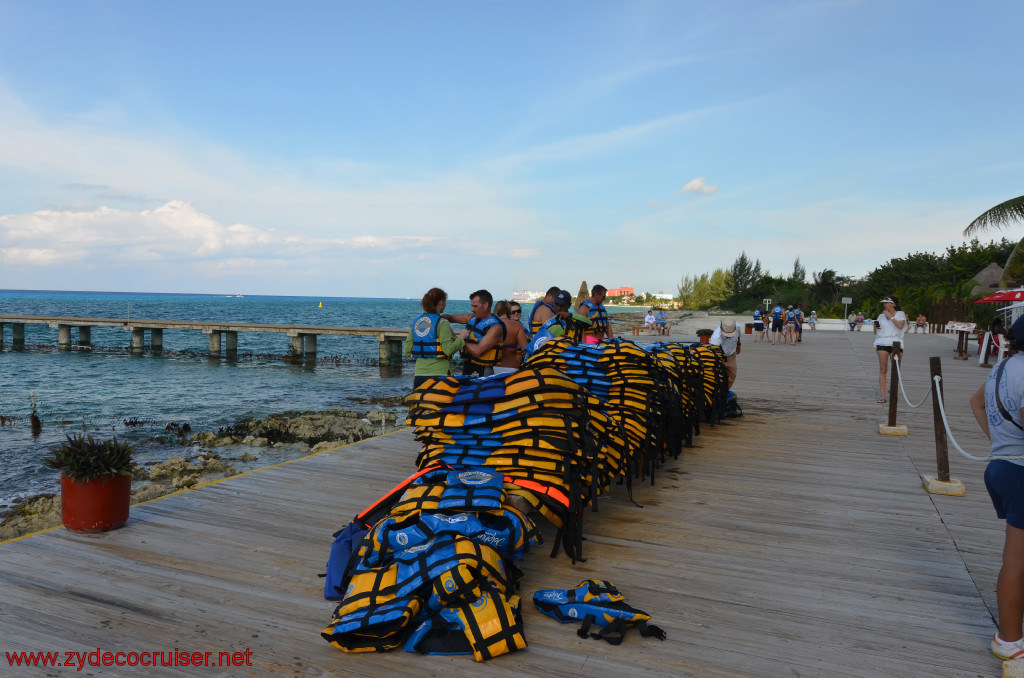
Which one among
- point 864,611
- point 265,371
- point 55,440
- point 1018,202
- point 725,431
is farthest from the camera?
point 265,371

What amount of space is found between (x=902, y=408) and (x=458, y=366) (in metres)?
14.1

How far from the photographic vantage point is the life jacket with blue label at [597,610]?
3219mm

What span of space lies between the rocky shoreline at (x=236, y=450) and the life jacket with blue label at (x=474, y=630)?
183 inches

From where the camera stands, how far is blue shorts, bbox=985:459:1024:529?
3.04 metres

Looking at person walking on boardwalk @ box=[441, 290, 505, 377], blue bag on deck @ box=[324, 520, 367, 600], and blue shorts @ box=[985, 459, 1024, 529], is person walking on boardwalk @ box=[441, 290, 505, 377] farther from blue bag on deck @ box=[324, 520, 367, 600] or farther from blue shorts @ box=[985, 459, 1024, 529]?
blue shorts @ box=[985, 459, 1024, 529]

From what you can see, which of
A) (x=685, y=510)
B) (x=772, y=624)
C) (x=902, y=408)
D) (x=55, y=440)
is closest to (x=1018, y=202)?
(x=902, y=408)

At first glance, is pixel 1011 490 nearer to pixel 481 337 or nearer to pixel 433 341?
pixel 481 337

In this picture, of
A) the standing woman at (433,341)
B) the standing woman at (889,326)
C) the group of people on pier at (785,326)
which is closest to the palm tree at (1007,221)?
the group of people on pier at (785,326)

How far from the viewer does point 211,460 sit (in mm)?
11312

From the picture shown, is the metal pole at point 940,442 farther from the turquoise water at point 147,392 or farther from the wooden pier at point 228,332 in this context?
the wooden pier at point 228,332

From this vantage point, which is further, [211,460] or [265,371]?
[265,371]

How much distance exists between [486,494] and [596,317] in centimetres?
609

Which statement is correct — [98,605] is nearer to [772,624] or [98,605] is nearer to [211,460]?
[772,624]

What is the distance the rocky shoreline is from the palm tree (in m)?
22.7
